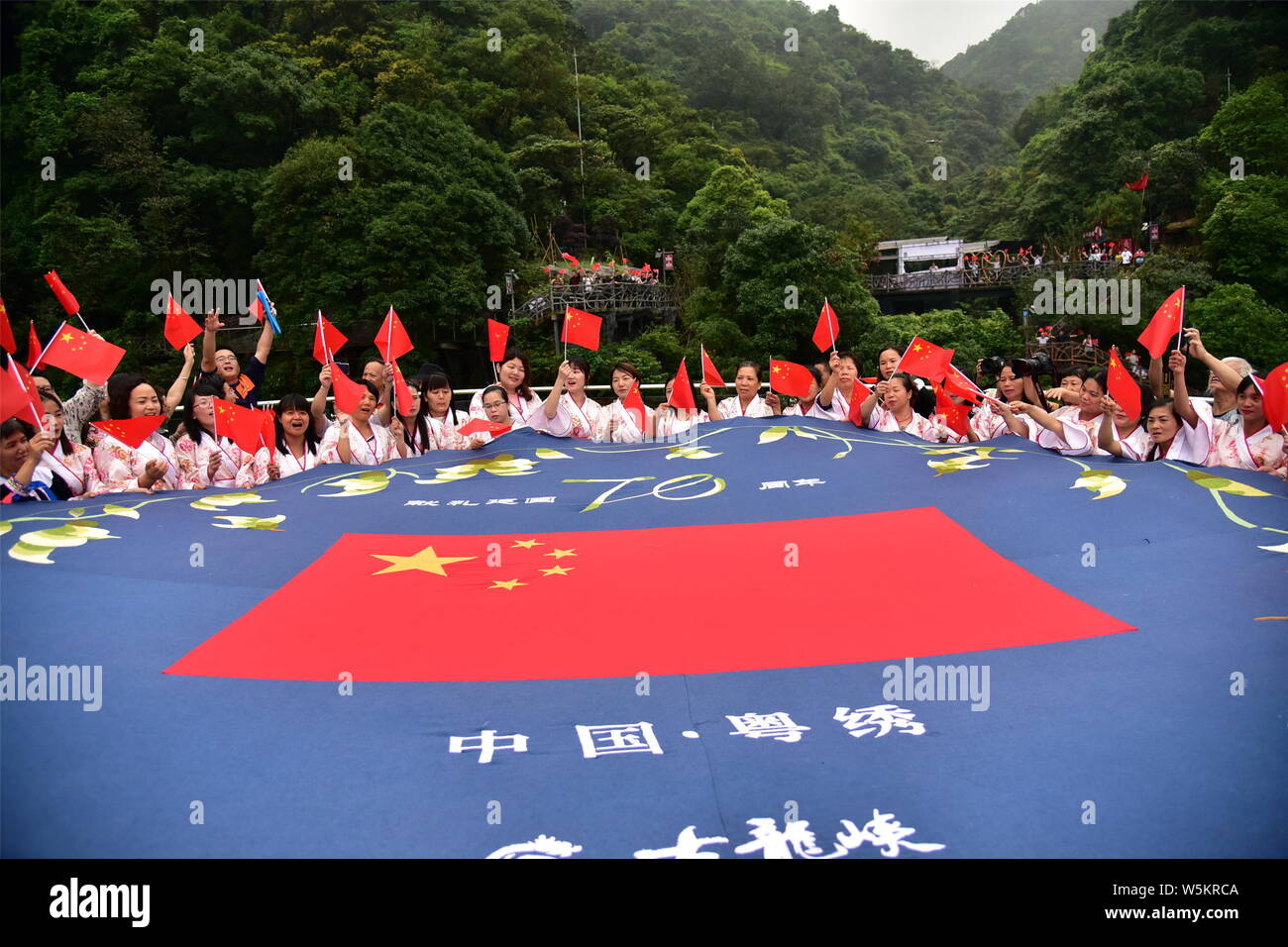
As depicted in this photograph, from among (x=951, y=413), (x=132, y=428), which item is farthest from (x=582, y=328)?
(x=132, y=428)

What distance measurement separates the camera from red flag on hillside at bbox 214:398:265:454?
618 cm

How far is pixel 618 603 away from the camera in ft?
14.2

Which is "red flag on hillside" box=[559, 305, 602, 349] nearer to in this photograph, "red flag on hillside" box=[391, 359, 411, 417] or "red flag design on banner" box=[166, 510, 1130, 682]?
"red flag on hillside" box=[391, 359, 411, 417]

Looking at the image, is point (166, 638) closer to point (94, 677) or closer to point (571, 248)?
point (94, 677)

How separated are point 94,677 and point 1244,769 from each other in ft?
10.8

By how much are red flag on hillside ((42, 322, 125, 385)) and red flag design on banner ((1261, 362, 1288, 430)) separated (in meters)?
5.80

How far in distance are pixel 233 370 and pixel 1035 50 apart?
110606 mm

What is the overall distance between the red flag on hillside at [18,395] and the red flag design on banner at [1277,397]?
18.1ft

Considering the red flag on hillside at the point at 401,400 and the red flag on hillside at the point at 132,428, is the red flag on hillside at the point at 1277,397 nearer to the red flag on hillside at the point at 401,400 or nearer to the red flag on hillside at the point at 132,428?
the red flag on hillside at the point at 401,400

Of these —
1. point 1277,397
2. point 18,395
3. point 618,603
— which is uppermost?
point 18,395

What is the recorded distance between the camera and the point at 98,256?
27859 mm

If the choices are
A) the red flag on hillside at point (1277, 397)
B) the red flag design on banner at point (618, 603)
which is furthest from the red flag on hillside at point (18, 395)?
the red flag on hillside at point (1277, 397)

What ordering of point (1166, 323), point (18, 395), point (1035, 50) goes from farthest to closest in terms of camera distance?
point (1035, 50) < point (1166, 323) < point (18, 395)

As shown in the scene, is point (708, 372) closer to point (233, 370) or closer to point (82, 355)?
point (233, 370)
